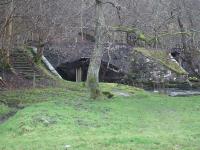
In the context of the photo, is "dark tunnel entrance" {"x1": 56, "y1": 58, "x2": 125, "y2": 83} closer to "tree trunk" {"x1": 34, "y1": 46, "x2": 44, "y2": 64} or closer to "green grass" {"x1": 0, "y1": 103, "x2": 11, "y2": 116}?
"tree trunk" {"x1": 34, "y1": 46, "x2": 44, "y2": 64}

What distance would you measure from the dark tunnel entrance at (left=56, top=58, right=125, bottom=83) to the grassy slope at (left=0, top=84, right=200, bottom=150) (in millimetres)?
13731

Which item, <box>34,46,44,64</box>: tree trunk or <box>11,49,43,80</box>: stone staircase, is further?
<box>34,46,44,64</box>: tree trunk

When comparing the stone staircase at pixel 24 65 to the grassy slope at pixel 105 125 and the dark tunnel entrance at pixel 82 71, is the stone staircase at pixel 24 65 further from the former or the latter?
the grassy slope at pixel 105 125

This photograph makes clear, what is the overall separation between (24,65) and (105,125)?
21.7 meters

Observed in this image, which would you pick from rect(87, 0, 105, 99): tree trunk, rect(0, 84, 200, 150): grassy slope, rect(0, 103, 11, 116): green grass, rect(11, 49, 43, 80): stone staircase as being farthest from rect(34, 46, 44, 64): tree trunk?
rect(0, 103, 11, 116): green grass

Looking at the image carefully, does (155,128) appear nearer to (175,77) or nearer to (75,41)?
(175,77)

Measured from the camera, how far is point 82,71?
1626 inches

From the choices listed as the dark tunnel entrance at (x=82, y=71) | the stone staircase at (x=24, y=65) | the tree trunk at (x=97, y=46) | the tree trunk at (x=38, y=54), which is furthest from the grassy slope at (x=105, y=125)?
the dark tunnel entrance at (x=82, y=71)

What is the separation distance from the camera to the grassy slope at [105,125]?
11828 mm

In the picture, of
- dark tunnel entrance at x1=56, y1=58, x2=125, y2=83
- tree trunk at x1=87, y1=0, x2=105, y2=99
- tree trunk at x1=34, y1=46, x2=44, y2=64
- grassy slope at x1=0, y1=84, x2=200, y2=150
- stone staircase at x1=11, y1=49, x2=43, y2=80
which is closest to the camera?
grassy slope at x1=0, y1=84, x2=200, y2=150

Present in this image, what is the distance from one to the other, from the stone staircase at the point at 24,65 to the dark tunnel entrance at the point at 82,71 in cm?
391

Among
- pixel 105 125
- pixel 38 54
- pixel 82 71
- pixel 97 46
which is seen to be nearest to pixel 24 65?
pixel 38 54

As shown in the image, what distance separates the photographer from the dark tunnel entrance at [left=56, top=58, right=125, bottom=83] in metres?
39.2

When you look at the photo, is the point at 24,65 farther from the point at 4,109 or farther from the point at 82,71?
the point at 4,109
